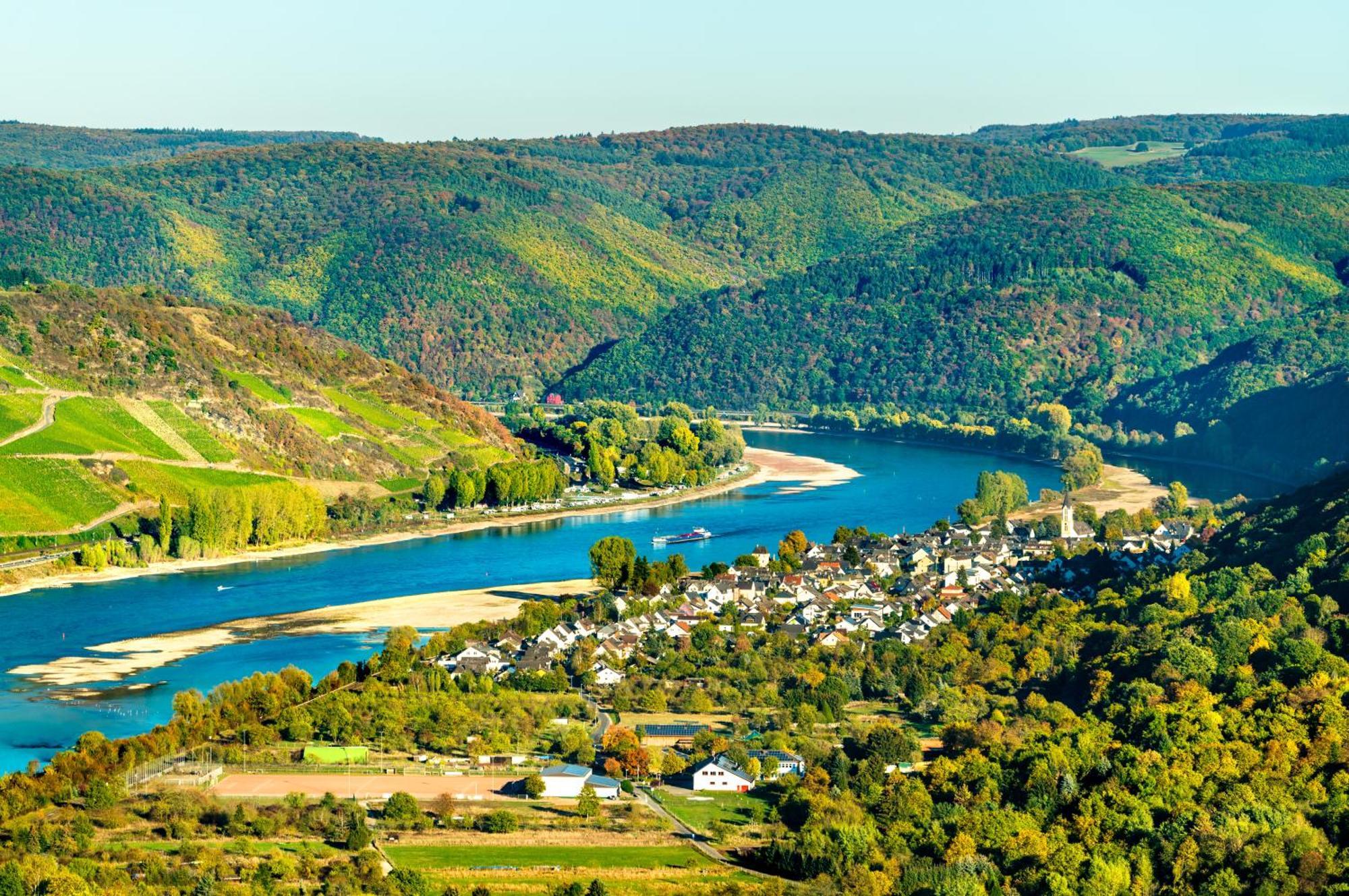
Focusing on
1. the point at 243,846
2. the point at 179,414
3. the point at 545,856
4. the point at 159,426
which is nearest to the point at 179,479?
Answer: the point at 159,426

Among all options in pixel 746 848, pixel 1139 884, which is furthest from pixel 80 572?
pixel 1139 884

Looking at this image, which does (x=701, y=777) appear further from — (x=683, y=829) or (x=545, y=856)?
(x=545, y=856)

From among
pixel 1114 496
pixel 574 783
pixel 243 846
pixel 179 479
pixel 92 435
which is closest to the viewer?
pixel 243 846

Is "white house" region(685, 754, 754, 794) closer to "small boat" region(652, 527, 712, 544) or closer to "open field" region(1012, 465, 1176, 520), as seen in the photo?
"small boat" region(652, 527, 712, 544)

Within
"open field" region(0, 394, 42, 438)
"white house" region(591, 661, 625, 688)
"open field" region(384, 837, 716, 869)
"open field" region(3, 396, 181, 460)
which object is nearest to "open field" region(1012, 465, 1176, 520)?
"white house" region(591, 661, 625, 688)

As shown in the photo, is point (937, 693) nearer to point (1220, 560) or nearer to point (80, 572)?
point (1220, 560)

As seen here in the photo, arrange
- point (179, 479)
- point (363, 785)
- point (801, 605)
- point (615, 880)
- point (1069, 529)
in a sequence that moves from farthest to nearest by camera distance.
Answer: point (179, 479) < point (1069, 529) < point (801, 605) < point (363, 785) < point (615, 880)

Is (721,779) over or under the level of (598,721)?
over

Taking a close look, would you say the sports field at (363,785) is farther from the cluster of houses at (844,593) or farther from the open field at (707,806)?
the cluster of houses at (844,593)
